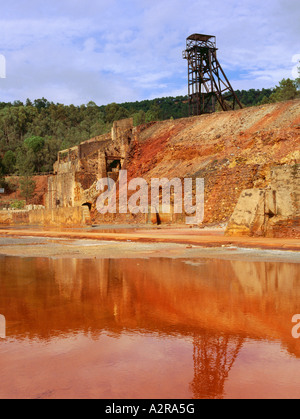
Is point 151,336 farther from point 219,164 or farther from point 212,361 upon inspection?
point 219,164

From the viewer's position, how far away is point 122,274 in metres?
6.68

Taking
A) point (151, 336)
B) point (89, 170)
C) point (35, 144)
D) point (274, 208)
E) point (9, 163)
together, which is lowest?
point (151, 336)

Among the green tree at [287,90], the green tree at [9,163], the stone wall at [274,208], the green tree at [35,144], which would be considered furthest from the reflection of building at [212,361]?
the green tree at [35,144]

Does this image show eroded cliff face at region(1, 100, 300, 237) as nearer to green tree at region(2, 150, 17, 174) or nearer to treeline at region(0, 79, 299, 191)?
treeline at region(0, 79, 299, 191)

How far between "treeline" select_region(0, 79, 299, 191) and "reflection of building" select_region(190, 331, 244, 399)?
5321cm

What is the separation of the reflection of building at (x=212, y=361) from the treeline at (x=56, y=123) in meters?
53.2

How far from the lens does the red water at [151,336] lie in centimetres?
244

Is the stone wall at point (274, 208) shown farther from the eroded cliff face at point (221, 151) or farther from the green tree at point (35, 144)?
the green tree at point (35, 144)

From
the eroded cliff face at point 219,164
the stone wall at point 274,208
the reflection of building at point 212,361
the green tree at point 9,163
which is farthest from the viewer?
the green tree at point 9,163

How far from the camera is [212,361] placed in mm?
2822

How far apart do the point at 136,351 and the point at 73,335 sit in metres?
0.66

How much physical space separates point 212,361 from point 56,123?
4320 inches

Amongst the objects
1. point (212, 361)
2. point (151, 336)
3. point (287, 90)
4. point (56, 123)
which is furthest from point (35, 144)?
point (212, 361)

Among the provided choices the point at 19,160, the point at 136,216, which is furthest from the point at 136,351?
the point at 19,160
